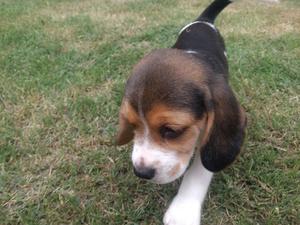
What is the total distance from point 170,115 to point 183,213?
2.15 feet

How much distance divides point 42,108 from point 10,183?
107 centimetres

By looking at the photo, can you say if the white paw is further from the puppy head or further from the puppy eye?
the puppy eye

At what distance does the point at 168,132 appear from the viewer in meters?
2.67

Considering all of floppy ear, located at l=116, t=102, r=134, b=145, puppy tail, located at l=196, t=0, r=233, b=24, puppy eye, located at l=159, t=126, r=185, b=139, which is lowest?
puppy tail, located at l=196, t=0, r=233, b=24

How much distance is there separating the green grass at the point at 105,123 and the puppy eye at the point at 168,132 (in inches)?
24.8

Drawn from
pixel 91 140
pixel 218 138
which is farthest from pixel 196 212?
pixel 91 140

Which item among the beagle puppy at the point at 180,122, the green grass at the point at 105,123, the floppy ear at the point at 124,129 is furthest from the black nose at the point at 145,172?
the green grass at the point at 105,123

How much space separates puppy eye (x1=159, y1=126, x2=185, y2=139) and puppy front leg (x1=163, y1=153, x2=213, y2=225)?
457 millimetres

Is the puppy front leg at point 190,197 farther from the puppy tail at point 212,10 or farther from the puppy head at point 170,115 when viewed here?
the puppy tail at point 212,10

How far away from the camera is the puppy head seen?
2.65 meters

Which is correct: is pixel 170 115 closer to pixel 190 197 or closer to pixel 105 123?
pixel 190 197

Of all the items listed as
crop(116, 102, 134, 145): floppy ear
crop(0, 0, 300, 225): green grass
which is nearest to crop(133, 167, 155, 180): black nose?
crop(116, 102, 134, 145): floppy ear

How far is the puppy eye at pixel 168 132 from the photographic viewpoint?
8.69 ft

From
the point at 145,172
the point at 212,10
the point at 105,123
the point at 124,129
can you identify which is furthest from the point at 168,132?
the point at 212,10
